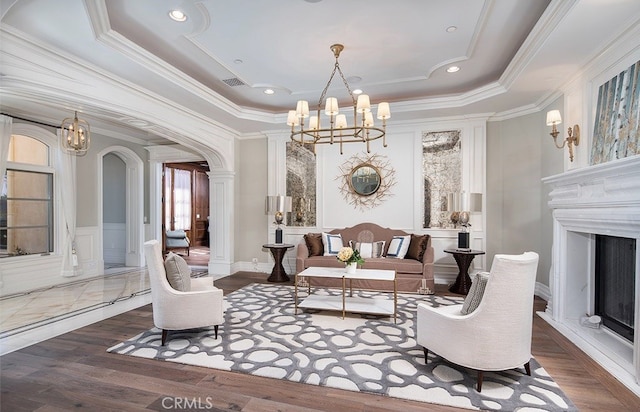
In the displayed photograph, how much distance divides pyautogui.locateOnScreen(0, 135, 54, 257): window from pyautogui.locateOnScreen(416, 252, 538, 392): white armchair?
6.39 metres

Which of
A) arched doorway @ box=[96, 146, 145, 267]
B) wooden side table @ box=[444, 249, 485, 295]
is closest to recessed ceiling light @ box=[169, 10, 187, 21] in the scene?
wooden side table @ box=[444, 249, 485, 295]

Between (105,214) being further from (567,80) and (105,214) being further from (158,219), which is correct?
(567,80)

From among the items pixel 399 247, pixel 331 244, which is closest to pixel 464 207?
pixel 399 247

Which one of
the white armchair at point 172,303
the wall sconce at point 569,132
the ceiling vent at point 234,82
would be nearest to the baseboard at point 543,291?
the wall sconce at point 569,132

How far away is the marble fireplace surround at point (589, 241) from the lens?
2521 millimetres

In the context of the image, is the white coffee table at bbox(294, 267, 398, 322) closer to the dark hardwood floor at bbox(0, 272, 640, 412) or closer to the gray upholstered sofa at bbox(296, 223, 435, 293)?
the gray upholstered sofa at bbox(296, 223, 435, 293)

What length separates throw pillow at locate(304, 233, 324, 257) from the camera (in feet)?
18.5

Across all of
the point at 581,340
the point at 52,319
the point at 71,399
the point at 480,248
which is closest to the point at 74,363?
the point at 71,399

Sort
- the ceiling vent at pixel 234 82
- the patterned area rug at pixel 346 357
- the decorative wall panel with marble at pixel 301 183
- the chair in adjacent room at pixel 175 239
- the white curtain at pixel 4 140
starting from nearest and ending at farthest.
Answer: the patterned area rug at pixel 346 357, the ceiling vent at pixel 234 82, the white curtain at pixel 4 140, the decorative wall panel with marble at pixel 301 183, the chair in adjacent room at pixel 175 239

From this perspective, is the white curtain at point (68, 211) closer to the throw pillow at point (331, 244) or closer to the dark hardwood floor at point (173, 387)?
the dark hardwood floor at point (173, 387)

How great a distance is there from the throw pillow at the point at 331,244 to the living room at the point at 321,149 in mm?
421

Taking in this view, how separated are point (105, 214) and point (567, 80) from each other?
8758mm

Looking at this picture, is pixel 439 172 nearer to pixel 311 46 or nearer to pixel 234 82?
pixel 311 46

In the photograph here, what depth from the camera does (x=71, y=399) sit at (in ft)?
7.29
